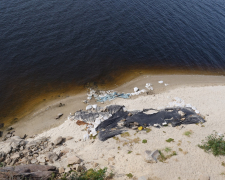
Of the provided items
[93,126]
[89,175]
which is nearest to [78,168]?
[89,175]

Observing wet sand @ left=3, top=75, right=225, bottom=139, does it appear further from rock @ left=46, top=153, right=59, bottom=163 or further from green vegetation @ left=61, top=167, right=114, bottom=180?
green vegetation @ left=61, top=167, right=114, bottom=180

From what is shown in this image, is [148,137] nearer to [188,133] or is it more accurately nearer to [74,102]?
[188,133]

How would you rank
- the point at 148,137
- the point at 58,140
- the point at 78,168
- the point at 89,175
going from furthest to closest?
the point at 58,140
the point at 148,137
the point at 78,168
the point at 89,175

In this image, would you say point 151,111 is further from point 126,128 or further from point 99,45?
point 99,45

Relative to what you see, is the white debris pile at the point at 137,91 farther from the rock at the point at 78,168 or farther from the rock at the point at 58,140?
the rock at the point at 78,168

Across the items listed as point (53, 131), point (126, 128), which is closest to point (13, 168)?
point (53, 131)

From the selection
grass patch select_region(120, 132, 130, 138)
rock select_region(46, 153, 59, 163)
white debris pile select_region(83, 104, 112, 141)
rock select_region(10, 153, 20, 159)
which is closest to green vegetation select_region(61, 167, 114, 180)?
rock select_region(46, 153, 59, 163)

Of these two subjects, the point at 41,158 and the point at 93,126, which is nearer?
the point at 41,158
